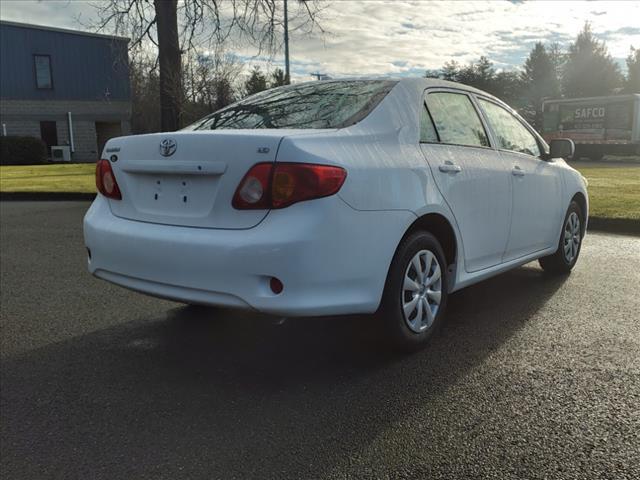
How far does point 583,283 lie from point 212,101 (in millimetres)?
26932

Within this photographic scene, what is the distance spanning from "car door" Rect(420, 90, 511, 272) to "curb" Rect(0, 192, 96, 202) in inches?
437

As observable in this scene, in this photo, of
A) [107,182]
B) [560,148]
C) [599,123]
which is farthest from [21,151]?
[560,148]

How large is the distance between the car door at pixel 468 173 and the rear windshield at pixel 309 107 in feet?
1.32

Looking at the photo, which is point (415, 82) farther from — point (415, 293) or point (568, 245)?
point (568, 245)

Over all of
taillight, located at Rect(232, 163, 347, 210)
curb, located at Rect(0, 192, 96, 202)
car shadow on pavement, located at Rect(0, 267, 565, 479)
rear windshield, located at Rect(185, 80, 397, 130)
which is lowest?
curb, located at Rect(0, 192, 96, 202)

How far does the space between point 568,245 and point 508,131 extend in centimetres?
148

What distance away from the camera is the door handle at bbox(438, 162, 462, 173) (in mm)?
3645

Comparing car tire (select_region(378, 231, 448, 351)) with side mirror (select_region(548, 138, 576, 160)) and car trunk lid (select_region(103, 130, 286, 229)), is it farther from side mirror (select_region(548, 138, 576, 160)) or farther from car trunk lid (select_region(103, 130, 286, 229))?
side mirror (select_region(548, 138, 576, 160))

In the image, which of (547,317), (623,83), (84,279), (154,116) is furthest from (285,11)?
(623,83)

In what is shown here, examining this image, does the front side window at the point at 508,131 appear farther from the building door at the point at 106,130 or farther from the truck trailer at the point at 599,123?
the building door at the point at 106,130

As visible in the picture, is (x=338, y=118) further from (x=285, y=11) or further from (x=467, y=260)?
(x=285, y=11)

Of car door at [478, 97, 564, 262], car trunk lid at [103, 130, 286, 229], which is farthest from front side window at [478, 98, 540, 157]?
car trunk lid at [103, 130, 286, 229]

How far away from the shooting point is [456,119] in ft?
13.5

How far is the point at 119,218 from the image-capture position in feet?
11.4
